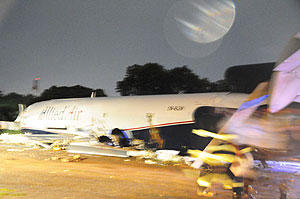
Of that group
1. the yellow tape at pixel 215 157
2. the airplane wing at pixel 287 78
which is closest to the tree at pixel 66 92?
the yellow tape at pixel 215 157

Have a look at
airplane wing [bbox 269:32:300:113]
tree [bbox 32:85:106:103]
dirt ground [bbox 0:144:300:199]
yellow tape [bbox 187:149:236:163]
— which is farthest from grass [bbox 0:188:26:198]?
tree [bbox 32:85:106:103]

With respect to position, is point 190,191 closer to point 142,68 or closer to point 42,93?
point 142,68

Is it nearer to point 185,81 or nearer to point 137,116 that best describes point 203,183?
point 137,116

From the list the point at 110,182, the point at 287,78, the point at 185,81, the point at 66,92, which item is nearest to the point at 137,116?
the point at 110,182

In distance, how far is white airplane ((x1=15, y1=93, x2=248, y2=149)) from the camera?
36.1ft

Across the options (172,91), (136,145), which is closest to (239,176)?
(136,145)

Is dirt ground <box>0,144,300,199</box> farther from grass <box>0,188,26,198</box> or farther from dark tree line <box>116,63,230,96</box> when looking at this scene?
dark tree line <box>116,63,230,96</box>

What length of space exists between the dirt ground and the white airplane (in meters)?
2.30

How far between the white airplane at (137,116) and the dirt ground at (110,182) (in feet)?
7.55

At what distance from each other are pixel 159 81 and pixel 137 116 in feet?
86.1

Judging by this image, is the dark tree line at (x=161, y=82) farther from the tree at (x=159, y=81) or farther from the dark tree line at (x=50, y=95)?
the dark tree line at (x=50, y=95)

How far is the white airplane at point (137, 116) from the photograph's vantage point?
36.1ft

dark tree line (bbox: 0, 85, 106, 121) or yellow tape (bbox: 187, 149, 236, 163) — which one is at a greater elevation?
dark tree line (bbox: 0, 85, 106, 121)

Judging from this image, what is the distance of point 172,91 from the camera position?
38.3 metres
